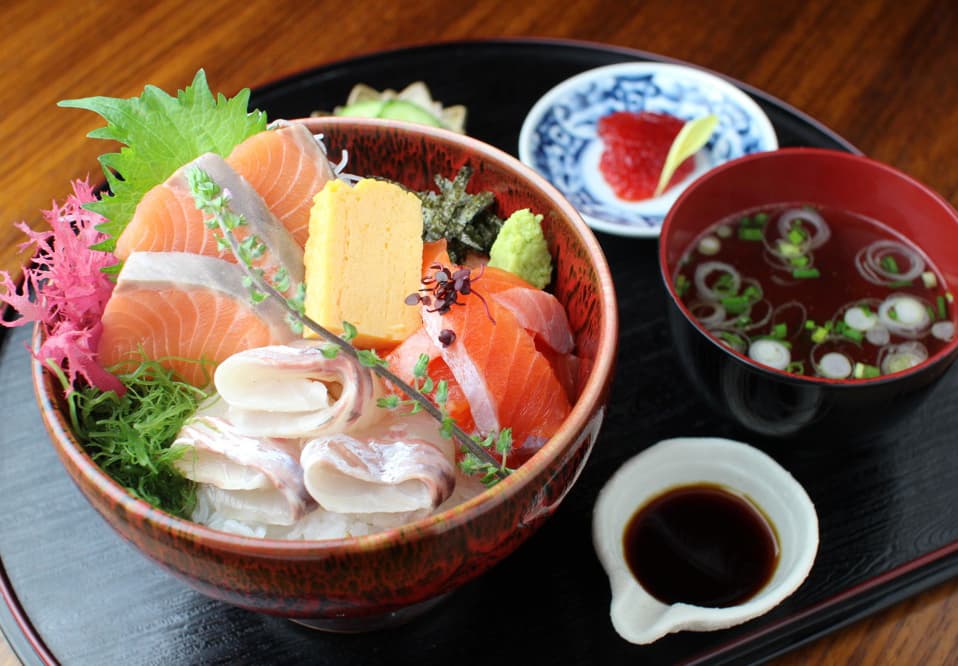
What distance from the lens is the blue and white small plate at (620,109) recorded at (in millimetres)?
2008

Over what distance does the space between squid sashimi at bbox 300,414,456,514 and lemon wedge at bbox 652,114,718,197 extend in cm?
108

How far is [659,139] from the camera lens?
2.06 metres

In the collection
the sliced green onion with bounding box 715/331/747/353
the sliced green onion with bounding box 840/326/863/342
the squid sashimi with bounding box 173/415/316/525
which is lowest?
the sliced green onion with bounding box 840/326/863/342

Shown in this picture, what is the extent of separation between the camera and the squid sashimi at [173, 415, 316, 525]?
111cm

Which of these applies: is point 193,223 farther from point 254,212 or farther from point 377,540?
point 377,540

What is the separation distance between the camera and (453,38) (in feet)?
7.58

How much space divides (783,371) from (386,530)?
2.15ft

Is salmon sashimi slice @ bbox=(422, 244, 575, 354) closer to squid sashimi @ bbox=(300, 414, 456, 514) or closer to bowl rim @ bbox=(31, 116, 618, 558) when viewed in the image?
bowl rim @ bbox=(31, 116, 618, 558)

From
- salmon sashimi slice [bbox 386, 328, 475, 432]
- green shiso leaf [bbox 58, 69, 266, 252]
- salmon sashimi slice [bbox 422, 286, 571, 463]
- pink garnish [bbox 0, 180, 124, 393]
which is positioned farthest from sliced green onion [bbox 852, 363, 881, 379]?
pink garnish [bbox 0, 180, 124, 393]

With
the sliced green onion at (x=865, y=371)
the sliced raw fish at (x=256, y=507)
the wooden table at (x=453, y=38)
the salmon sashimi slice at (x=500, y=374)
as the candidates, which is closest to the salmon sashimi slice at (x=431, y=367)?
the salmon sashimi slice at (x=500, y=374)

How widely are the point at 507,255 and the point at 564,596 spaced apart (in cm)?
49

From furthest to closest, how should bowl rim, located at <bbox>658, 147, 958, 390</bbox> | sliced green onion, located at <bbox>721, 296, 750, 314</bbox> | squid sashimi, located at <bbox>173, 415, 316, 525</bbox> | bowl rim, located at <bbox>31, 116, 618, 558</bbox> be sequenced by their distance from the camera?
sliced green onion, located at <bbox>721, 296, 750, 314</bbox> → bowl rim, located at <bbox>658, 147, 958, 390</bbox> → squid sashimi, located at <bbox>173, 415, 316, 525</bbox> → bowl rim, located at <bbox>31, 116, 618, 558</bbox>

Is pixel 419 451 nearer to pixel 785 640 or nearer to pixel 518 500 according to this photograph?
pixel 518 500

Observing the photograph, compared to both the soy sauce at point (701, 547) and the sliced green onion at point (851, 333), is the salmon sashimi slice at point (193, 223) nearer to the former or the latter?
the soy sauce at point (701, 547)
